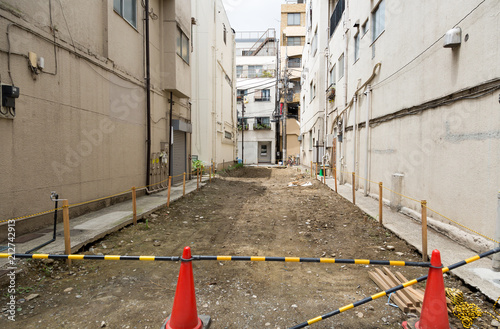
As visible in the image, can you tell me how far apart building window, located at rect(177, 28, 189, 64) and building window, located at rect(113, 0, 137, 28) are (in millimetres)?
2566

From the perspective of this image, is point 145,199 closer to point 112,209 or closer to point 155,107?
point 112,209

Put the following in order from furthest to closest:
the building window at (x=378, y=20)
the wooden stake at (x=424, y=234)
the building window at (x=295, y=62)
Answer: the building window at (x=295, y=62) → the building window at (x=378, y=20) → the wooden stake at (x=424, y=234)

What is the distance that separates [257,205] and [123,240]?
16.0 feet

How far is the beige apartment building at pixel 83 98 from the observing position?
5.01 metres

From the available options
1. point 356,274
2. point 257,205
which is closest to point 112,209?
point 257,205

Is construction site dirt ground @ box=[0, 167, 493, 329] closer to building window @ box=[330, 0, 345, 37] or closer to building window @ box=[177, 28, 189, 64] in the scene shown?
building window @ box=[177, 28, 189, 64]

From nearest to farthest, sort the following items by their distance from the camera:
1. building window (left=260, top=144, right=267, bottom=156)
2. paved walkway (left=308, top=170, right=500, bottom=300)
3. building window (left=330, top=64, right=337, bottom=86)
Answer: paved walkway (left=308, top=170, right=500, bottom=300) < building window (left=330, top=64, right=337, bottom=86) < building window (left=260, top=144, right=267, bottom=156)

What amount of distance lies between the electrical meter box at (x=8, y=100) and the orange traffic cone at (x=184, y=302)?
4.28m

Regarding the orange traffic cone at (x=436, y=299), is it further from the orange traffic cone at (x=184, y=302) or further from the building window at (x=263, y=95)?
the building window at (x=263, y=95)

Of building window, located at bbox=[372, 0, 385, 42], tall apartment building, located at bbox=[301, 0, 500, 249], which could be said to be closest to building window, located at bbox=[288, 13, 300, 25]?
tall apartment building, located at bbox=[301, 0, 500, 249]

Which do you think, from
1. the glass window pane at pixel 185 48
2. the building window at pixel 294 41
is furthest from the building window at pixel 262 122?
the glass window pane at pixel 185 48

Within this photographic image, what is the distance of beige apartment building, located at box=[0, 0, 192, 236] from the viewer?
5.01m

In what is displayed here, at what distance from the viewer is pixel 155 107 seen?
10883 mm

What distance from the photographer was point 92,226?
593 cm
